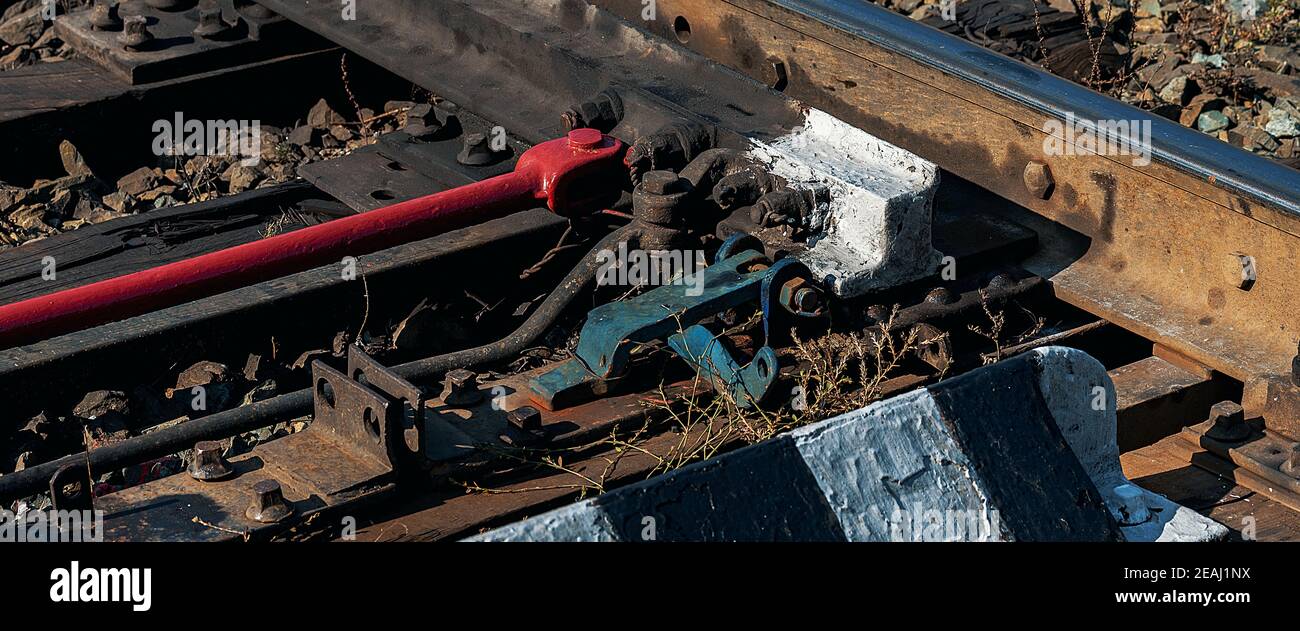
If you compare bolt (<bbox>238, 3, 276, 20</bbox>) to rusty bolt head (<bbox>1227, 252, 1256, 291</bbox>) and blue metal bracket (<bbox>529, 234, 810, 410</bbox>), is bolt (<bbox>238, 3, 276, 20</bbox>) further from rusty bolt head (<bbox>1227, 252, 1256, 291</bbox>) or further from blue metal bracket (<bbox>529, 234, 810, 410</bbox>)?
rusty bolt head (<bbox>1227, 252, 1256, 291</bbox>)

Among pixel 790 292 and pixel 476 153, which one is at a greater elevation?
pixel 790 292

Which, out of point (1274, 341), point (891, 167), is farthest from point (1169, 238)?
point (891, 167)

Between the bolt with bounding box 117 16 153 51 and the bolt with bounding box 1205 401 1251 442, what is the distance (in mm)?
4204

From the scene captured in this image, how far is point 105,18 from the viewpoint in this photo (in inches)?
252

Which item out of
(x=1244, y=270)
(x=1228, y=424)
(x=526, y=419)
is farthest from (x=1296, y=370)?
(x=526, y=419)

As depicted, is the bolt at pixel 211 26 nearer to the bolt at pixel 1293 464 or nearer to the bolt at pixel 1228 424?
the bolt at pixel 1228 424

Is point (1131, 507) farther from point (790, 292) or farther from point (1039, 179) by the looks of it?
point (1039, 179)

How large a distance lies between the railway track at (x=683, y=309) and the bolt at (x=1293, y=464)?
1cm

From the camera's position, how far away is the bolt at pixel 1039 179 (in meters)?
4.77

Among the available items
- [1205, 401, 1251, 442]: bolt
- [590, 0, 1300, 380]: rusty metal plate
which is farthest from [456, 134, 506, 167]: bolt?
[1205, 401, 1251, 442]: bolt

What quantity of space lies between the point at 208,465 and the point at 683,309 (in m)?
1.18

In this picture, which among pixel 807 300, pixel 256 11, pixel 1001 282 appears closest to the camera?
pixel 807 300

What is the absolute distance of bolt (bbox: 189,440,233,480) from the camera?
3.50 metres

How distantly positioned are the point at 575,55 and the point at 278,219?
1127 mm
